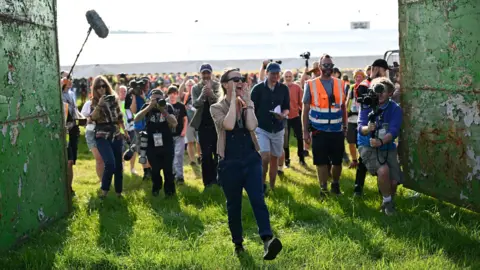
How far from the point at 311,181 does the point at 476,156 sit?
3.71 metres

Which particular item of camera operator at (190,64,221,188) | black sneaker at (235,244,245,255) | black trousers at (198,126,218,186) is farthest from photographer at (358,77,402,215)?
black trousers at (198,126,218,186)

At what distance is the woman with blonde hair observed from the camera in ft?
27.3

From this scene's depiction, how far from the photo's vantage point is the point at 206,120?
8.80 metres

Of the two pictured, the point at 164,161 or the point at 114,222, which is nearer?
the point at 114,222

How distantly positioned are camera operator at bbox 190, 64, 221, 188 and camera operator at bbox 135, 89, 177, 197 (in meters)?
0.41

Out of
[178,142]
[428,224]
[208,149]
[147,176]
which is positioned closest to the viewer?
[428,224]

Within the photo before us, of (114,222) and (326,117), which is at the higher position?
(326,117)

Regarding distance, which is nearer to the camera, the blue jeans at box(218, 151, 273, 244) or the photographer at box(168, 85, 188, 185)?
the blue jeans at box(218, 151, 273, 244)

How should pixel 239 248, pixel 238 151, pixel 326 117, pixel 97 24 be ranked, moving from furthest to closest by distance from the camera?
pixel 97 24 < pixel 326 117 < pixel 239 248 < pixel 238 151

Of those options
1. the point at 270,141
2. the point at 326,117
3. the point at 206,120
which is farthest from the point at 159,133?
→ the point at 326,117

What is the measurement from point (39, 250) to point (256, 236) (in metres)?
2.28

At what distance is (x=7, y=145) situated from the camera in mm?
5891

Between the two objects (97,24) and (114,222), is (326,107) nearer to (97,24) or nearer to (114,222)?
(114,222)

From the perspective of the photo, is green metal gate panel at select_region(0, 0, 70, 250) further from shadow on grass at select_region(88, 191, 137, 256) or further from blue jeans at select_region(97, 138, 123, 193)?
blue jeans at select_region(97, 138, 123, 193)
